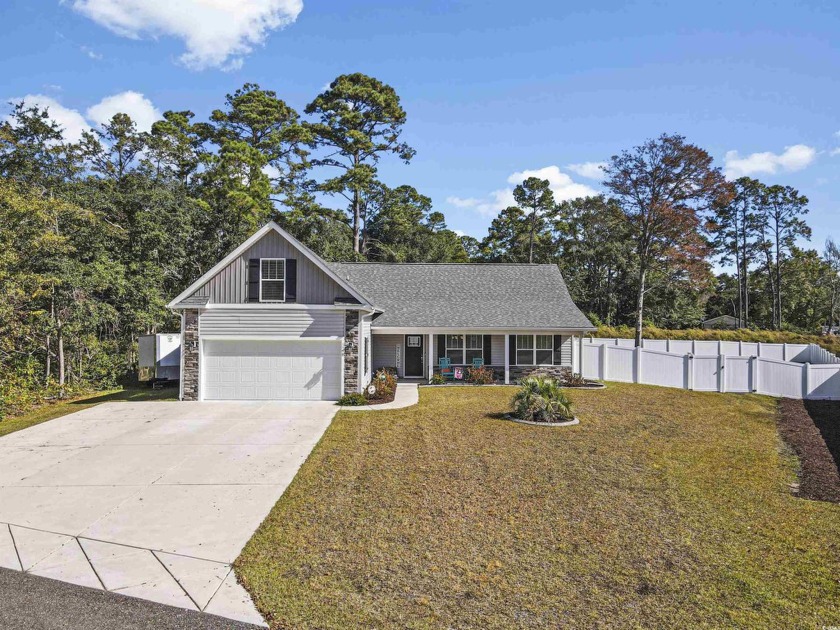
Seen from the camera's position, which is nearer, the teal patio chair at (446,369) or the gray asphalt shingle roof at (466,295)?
Result: the gray asphalt shingle roof at (466,295)

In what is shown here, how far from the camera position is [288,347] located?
16.7 m

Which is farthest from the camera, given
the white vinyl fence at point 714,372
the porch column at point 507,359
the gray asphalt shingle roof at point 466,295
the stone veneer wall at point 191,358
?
the gray asphalt shingle roof at point 466,295

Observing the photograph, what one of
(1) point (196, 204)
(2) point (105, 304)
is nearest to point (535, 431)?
(2) point (105, 304)

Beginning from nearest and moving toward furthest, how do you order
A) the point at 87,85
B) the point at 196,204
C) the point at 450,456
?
1. the point at 450,456
2. the point at 87,85
3. the point at 196,204

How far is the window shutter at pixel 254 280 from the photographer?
1655 cm

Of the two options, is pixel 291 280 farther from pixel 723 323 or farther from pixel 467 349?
pixel 723 323

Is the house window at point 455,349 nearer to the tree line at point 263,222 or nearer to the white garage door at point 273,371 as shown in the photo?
the white garage door at point 273,371

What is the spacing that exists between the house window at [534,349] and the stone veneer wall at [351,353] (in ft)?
26.0

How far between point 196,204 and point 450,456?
24.5m

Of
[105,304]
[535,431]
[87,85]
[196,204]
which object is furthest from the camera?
[196,204]

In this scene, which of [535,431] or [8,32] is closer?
[535,431]

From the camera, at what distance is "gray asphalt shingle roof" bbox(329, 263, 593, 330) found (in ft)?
68.8

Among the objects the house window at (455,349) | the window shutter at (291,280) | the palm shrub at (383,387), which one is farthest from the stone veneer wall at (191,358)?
the house window at (455,349)

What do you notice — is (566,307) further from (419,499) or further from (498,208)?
(498,208)
